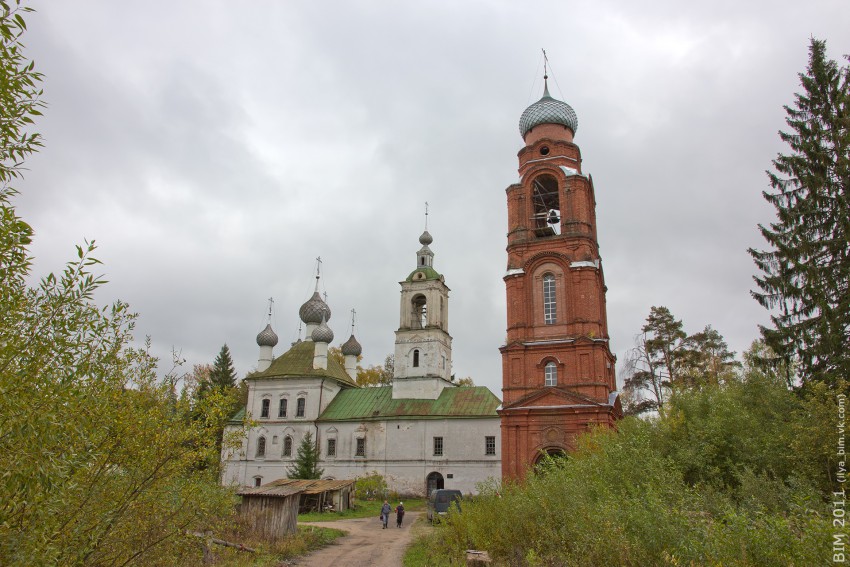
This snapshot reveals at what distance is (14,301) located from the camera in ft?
14.7

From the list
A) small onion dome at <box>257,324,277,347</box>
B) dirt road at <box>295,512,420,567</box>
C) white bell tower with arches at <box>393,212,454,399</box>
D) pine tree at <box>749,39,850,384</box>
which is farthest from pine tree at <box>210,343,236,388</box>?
pine tree at <box>749,39,850,384</box>

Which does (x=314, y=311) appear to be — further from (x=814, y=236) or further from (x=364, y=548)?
(x=814, y=236)

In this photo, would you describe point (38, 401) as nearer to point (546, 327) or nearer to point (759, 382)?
point (759, 382)

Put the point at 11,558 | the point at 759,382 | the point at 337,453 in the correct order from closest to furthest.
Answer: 1. the point at 11,558
2. the point at 759,382
3. the point at 337,453

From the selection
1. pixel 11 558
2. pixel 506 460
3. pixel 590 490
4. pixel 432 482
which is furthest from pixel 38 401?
pixel 432 482

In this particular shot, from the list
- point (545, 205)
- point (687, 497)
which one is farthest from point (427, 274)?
point (687, 497)

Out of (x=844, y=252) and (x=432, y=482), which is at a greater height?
(x=844, y=252)

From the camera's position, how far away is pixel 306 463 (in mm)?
36062

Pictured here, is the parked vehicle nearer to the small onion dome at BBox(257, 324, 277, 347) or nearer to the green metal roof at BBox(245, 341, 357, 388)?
the green metal roof at BBox(245, 341, 357, 388)

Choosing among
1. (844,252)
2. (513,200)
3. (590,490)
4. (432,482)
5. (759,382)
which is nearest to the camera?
(590,490)

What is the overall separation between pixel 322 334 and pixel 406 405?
8968 millimetres

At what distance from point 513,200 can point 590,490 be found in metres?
19.1

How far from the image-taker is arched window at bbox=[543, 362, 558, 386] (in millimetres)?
26641

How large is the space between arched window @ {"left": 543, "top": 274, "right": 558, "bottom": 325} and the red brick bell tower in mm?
49
